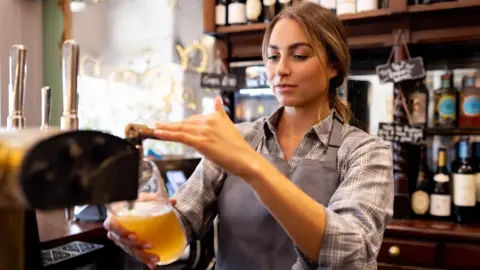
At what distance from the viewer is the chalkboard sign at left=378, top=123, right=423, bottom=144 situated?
84.8 inches

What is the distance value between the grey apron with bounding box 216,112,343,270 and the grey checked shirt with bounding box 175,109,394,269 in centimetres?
3

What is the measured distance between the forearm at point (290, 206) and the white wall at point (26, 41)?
A: 2.44m

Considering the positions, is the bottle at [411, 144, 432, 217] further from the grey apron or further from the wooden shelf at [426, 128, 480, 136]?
the grey apron

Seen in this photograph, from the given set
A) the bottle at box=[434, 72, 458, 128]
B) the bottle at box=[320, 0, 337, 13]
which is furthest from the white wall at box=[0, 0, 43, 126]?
the bottle at box=[434, 72, 458, 128]

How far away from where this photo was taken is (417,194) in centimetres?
220

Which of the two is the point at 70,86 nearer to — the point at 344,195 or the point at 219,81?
the point at 344,195

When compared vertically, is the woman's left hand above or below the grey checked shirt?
above

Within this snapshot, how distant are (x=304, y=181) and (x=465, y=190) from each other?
1319mm

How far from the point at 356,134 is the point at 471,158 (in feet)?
4.46

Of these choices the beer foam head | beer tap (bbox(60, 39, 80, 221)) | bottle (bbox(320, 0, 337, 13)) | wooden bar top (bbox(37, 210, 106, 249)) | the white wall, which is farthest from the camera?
the white wall

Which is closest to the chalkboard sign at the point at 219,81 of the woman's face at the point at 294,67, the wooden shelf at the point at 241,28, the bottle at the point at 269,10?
the wooden shelf at the point at 241,28

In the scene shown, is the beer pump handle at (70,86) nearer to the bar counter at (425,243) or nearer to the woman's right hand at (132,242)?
the woman's right hand at (132,242)

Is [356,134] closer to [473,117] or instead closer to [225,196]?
[225,196]

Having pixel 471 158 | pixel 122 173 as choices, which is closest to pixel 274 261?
pixel 122 173
